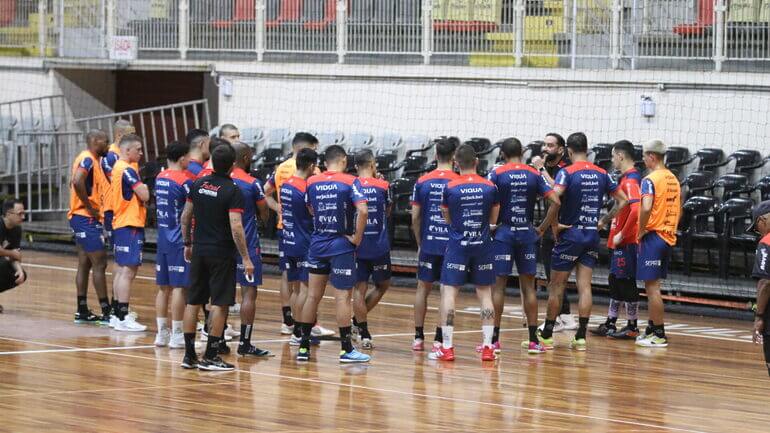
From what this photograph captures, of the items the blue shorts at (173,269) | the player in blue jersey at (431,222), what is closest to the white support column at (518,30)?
the player in blue jersey at (431,222)

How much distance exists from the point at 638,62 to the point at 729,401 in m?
10.2

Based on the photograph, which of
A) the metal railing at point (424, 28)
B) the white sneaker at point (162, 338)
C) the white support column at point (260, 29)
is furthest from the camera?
the white support column at point (260, 29)

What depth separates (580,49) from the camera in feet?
69.9

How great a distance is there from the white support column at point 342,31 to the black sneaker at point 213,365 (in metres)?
12.3

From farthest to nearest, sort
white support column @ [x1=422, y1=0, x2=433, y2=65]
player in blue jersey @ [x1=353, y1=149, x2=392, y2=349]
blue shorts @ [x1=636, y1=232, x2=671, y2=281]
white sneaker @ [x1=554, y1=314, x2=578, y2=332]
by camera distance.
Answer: white support column @ [x1=422, y1=0, x2=433, y2=65]
white sneaker @ [x1=554, y1=314, x2=578, y2=332]
blue shorts @ [x1=636, y1=232, x2=671, y2=281]
player in blue jersey @ [x1=353, y1=149, x2=392, y2=349]

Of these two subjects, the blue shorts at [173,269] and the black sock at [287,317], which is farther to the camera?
the black sock at [287,317]

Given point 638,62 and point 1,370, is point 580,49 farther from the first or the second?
point 1,370

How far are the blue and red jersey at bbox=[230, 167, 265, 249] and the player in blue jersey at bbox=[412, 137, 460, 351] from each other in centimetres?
149

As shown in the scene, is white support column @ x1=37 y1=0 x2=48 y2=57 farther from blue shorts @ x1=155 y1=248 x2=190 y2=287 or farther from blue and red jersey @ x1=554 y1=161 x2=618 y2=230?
Answer: blue and red jersey @ x1=554 y1=161 x2=618 y2=230

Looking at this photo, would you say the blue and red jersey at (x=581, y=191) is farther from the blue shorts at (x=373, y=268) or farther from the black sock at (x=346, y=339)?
the black sock at (x=346, y=339)

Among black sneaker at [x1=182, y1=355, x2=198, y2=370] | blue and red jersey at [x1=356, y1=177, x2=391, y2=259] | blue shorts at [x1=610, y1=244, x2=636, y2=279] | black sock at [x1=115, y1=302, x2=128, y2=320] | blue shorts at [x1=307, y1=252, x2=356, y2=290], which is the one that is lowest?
black sneaker at [x1=182, y1=355, x2=198, y2=370]

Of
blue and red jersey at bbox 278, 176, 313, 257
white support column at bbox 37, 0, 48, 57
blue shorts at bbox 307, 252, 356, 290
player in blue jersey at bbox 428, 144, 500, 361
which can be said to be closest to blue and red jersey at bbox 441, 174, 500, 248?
player in blue jersey at bbox 428, 144, 500, 361

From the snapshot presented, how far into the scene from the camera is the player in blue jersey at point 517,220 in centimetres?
1309

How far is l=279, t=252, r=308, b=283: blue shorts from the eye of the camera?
13.5 metres
